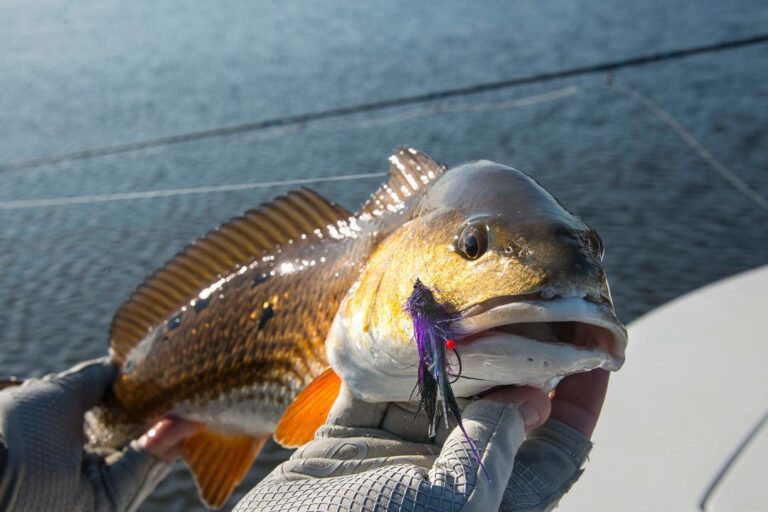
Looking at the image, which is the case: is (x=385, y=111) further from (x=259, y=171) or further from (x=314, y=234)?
(x=314, y=234)

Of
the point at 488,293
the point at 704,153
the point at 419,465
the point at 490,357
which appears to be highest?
the point at 488,293

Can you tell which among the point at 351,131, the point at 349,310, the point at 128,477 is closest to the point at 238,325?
the point at 128,477

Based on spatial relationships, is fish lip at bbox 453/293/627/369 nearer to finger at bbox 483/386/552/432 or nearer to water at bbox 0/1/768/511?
finger at bbox 483/386/552/432

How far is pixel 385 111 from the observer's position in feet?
40.3

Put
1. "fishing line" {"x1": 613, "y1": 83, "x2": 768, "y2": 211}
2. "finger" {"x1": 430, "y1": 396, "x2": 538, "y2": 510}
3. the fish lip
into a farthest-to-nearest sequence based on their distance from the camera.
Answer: "fishing line" {"x1": 613, "y1": 83, "x2": 768, "y2": 211} → "finger" {"x1": 430, "y1": 396, "x2": 538, "y2": 510} → the fish lip

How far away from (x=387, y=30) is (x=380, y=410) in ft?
53.8

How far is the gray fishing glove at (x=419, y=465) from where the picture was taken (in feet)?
5.18

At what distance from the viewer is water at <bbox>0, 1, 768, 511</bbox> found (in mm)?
9109

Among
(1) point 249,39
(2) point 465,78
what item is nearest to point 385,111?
(2) point 465,78

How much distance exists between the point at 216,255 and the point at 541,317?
1.69m

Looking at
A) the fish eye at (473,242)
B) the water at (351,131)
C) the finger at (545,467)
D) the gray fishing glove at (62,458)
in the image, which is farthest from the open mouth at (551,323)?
the water at (351,131)

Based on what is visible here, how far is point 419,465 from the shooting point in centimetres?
184

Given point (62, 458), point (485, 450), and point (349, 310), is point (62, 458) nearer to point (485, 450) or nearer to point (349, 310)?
point (349, 310)

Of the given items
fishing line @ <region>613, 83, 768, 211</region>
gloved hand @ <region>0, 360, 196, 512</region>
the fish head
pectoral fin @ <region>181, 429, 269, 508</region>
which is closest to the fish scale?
pectoral fin @ <region>181, 429, 269, 508</region>
